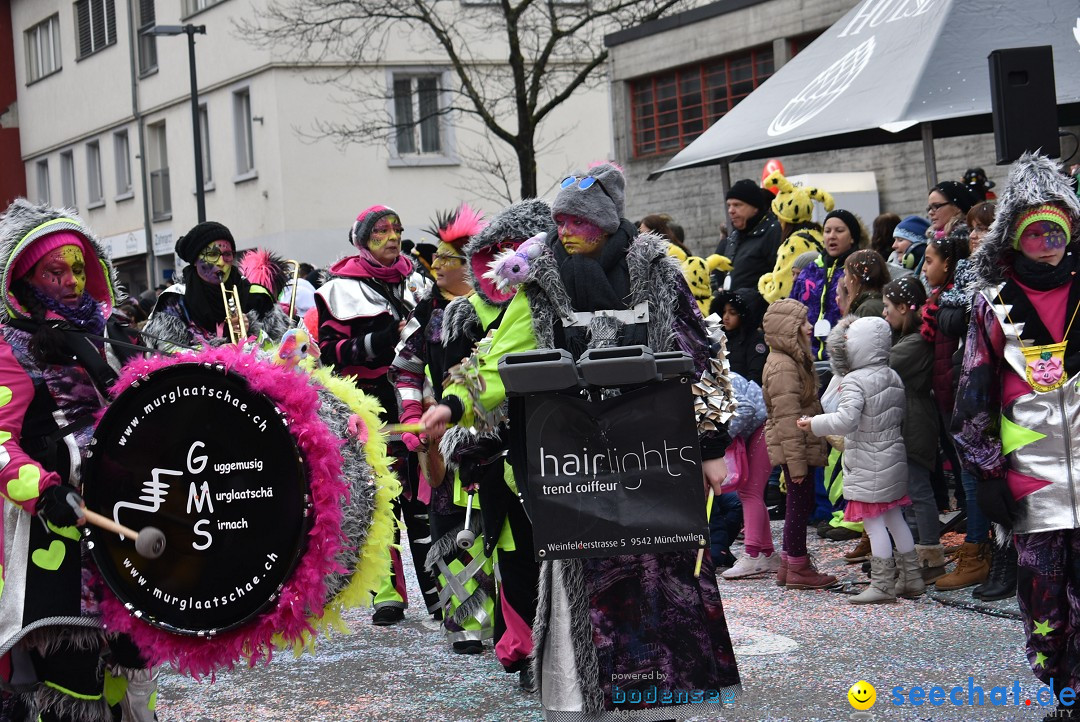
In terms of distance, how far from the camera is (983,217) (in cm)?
756

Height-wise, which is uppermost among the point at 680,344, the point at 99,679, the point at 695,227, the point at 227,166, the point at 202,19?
the point at 202,19

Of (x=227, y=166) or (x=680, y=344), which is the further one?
(x=227, y=166)

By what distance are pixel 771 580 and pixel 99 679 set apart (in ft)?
15.4

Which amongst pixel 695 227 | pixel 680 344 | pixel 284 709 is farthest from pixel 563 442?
pixel 695 227

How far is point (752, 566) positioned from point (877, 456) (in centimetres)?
133

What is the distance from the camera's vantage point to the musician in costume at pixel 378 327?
7.78 m

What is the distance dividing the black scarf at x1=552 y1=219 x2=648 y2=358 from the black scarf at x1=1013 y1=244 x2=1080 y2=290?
5.01 feet

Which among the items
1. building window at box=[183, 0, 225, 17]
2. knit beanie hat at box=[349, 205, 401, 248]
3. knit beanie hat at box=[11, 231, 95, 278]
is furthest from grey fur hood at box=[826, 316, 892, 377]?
building window at box=[183, 0, 225, 17]

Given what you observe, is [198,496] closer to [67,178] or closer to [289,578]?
[289,578]

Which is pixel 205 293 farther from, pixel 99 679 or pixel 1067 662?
pixel 1067 662

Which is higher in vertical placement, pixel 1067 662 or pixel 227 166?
pixel 227 166

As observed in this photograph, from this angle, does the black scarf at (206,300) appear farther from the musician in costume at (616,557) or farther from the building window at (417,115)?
the building window at (417,115)

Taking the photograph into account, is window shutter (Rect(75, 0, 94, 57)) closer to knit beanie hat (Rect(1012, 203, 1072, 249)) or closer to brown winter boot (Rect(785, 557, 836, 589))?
brown winter boot (Rect(785, 557, 836, 589))

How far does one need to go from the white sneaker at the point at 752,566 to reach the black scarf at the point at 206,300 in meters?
3.27
